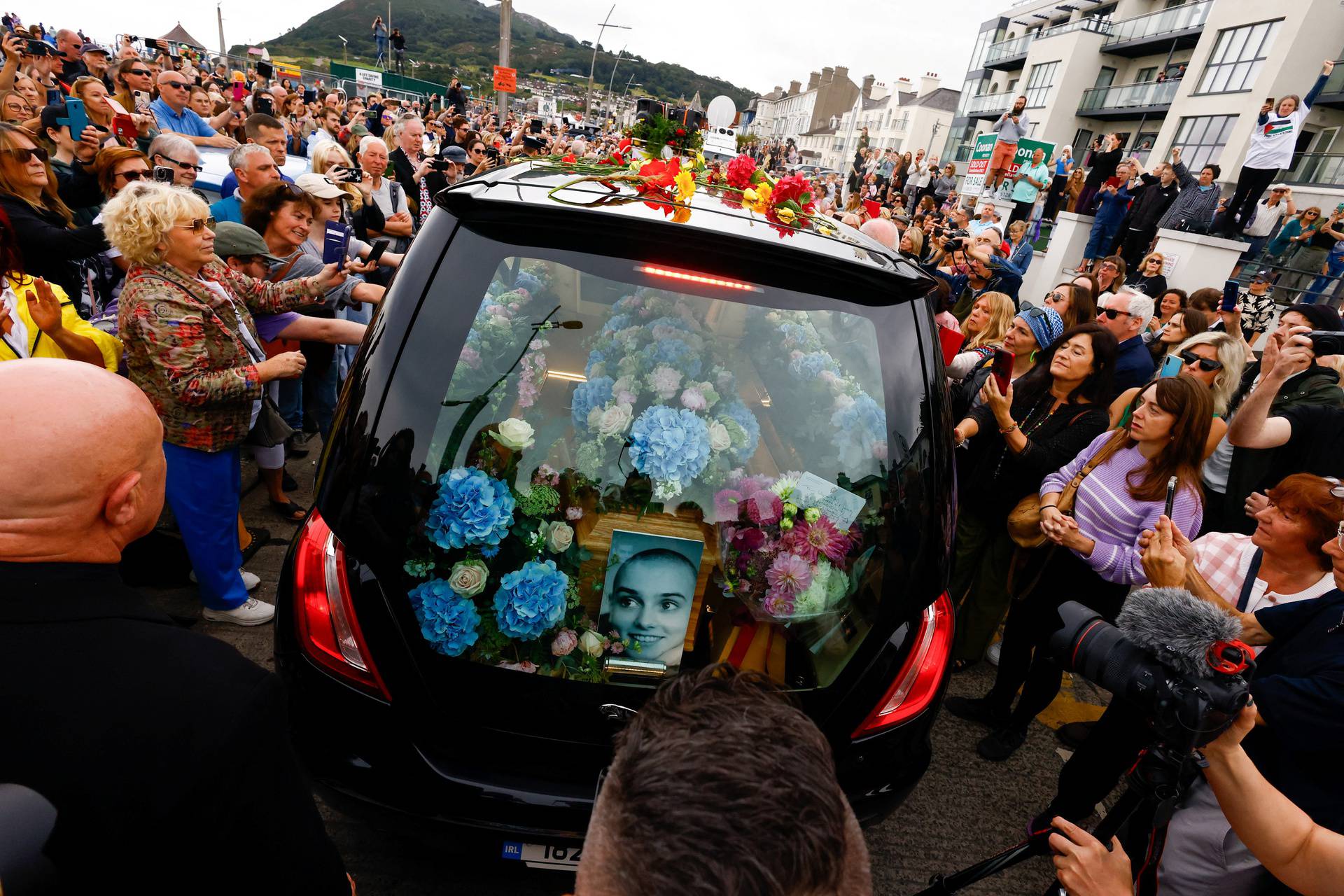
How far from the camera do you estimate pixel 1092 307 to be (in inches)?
182

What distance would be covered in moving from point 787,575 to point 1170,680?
0.88 m

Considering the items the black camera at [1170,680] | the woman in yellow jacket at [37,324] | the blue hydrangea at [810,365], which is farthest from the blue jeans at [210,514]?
the black camera at [1170,680]

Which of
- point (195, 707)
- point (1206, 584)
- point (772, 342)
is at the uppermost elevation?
point (772, 342)

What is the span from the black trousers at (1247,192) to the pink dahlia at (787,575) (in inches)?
520

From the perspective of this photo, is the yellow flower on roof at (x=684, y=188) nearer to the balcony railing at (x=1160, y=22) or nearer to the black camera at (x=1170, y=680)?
the black camera at (x=1170, y=680)

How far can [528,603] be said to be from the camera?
1.77 metres

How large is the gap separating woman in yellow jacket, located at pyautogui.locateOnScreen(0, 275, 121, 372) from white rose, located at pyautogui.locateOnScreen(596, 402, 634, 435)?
7.99 ft

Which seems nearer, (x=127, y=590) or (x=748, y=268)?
(x=127, y=590)

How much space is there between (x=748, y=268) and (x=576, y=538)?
888mm

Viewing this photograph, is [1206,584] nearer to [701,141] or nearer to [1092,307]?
[1092,307]

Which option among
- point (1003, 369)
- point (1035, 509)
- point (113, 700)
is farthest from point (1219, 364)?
point (113, 700)

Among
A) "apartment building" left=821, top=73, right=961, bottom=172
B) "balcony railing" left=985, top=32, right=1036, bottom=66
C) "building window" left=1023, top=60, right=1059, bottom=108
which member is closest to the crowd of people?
"building window" left=1023, top=60, right=1059, bottom=108

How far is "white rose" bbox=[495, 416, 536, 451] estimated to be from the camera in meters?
1.79

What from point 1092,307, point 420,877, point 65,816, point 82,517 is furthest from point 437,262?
point 1092,307
